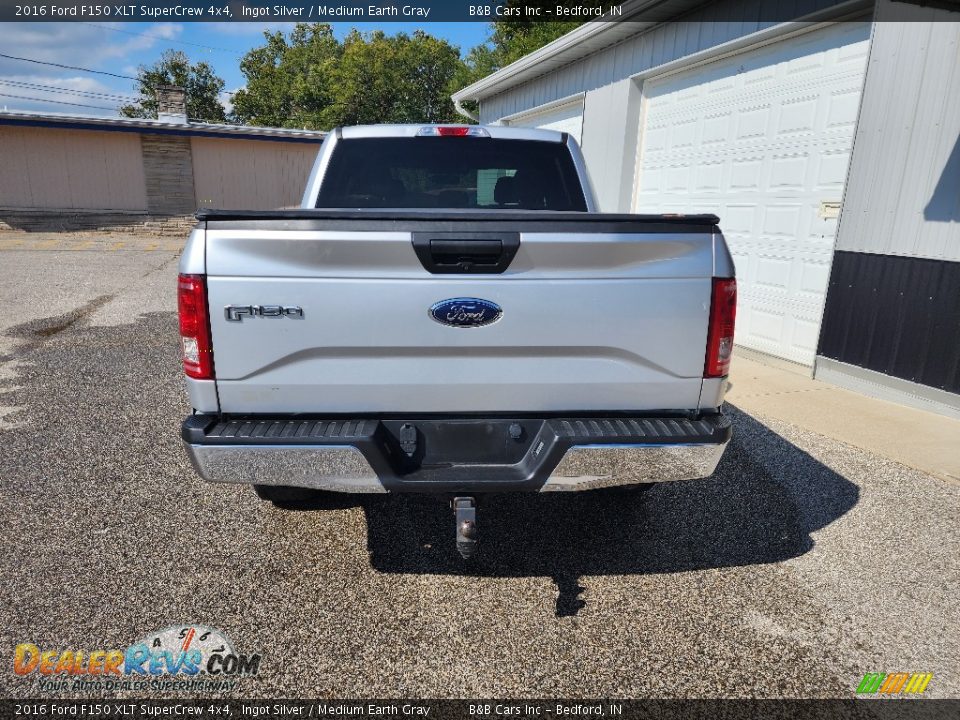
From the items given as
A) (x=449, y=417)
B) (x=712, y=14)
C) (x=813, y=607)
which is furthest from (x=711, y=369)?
(x=712, y=14)

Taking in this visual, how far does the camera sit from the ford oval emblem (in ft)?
7.77

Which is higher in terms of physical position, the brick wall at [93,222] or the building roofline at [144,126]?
the building roofline at [144,126]

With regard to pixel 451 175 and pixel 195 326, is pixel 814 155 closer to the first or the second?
pixel 451 175

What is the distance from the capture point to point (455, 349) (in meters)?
2.41

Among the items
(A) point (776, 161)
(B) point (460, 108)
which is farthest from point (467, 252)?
(B) point (460, 108)

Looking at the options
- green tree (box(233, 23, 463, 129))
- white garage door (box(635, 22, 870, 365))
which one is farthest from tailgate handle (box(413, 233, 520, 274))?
green tree (box(233, 23, 463, 129))

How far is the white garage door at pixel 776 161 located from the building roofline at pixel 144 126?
16.4 metres

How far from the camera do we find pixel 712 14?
7.33m

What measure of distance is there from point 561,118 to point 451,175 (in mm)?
8541

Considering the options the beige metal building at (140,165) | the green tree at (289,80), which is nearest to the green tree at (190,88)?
the green tree at (289,80)

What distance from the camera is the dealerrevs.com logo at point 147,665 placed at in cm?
231

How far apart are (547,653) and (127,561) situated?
204 centimetres

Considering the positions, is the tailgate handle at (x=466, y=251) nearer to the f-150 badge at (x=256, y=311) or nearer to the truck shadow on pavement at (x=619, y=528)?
the f-150 badge at (x=256, y=311)

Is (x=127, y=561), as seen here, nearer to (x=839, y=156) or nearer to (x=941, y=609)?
(x=941, y=609)
